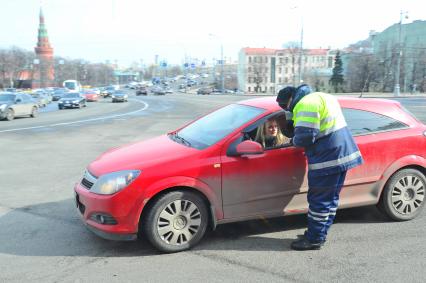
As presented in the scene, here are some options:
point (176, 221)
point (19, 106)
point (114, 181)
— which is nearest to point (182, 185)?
point (176, 221)

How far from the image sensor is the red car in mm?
4176

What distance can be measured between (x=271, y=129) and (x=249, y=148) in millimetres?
480

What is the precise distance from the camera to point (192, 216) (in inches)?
171

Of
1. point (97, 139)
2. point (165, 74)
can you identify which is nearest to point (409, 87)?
point (97, 139)

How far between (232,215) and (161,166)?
3.08 feet

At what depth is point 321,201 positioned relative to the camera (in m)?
4.20

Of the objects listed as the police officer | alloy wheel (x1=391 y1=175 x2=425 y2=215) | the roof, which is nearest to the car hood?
the police officer

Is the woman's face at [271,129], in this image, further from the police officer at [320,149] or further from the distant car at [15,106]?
the distant car at [15,106]

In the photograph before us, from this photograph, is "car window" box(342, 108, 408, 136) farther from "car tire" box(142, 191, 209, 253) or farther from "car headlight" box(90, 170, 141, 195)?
"car headlight" box(90, 170, 141, 195)

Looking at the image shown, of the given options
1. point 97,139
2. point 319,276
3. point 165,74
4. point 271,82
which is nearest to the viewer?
point 319,276

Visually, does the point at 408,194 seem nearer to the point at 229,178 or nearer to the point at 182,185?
the point at 229,178

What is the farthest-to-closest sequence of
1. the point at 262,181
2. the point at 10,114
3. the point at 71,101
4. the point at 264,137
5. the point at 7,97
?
1. the point at 71,101
2. the point at 7,97
3. the point at 10,114
4. the point at 264,137
5. the point at 262,181

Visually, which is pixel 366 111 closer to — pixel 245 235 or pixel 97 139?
pixel 245 235

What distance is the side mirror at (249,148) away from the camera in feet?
14.0
